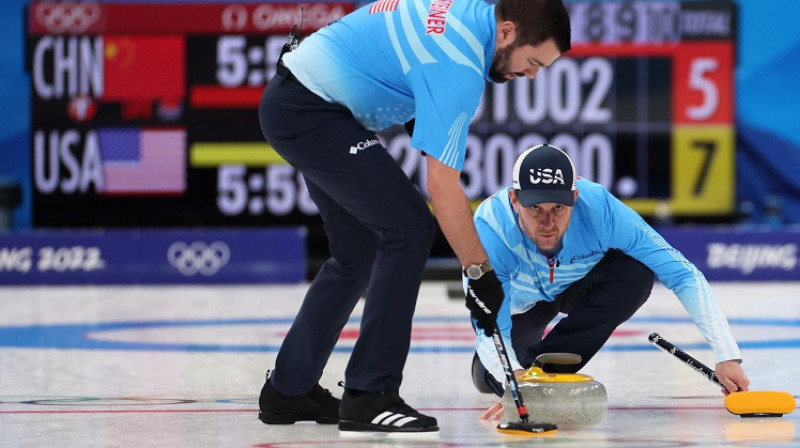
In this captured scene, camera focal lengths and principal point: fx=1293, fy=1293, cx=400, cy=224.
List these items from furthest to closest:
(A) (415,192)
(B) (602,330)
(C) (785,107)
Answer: (C) (785,107) → (B) (602,330) → (A) (415,192)

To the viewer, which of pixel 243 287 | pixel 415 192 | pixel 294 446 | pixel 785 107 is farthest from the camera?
pixel 785 107

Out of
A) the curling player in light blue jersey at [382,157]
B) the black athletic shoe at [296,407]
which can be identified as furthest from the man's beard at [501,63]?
the black athletic shoe at [296,407]

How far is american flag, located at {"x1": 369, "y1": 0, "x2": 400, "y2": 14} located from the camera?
11.8 feet

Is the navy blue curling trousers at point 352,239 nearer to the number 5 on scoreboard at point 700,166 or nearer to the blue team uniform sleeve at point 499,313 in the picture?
the blue team uniform sleeve at point 499,313

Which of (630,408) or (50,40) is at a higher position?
(50,40)

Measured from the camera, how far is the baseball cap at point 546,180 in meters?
3.88

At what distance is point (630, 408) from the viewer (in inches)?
162

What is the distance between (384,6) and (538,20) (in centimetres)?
50

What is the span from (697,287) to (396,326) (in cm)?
98

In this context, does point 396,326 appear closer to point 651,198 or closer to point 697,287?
point 697,287

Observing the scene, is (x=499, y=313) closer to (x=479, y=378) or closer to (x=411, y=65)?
(x=479, y=378)

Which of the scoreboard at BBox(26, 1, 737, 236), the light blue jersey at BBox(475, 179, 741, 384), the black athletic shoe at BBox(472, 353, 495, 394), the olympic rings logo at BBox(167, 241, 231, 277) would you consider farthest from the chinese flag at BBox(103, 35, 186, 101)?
the light blue jersey at BBox(475, 179, 741, 384)

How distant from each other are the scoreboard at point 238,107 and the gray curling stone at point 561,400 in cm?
866

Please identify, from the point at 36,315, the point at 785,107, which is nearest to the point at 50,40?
the point at 36,315
